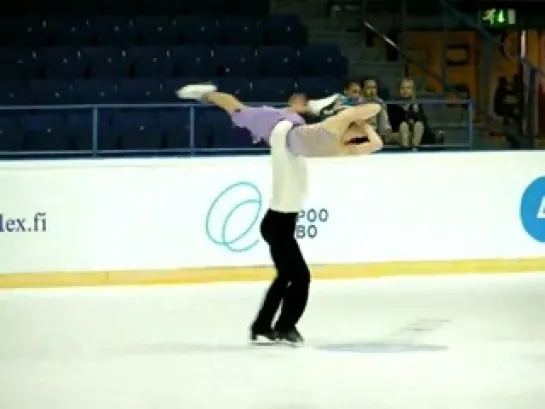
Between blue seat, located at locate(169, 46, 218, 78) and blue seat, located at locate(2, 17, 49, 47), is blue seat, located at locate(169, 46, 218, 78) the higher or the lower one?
the lower one

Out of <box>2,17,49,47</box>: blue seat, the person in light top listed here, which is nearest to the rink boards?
the person in light top

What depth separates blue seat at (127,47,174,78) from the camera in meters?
11.6

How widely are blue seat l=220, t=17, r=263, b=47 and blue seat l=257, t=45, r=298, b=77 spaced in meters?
0.40

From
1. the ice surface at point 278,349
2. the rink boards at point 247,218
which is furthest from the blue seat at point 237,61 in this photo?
the ice surface at point 278,349

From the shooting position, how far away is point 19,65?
453 inches

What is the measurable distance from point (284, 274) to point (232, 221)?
9.46 feet

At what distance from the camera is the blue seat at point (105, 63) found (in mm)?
11516

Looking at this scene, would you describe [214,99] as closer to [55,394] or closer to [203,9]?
[55,394]

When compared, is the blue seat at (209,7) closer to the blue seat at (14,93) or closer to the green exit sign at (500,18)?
the blue seat at (14,93)

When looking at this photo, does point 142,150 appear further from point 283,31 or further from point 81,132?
point 283,31

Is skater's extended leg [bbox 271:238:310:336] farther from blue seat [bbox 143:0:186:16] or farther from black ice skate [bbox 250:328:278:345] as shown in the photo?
blue seat [bbox 143:0:186:16]

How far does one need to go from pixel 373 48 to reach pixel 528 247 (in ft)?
15.5

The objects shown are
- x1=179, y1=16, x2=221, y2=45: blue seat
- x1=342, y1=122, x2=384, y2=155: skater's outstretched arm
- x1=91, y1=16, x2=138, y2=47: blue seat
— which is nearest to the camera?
x1=342, y1=122, x2=384, y2=155: skater's outstretched arm

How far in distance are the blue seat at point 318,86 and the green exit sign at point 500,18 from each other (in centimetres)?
382
